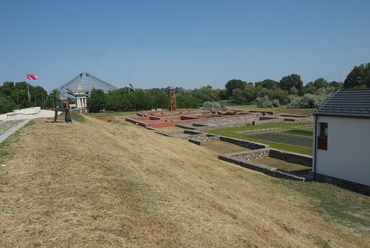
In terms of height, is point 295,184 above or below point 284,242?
below

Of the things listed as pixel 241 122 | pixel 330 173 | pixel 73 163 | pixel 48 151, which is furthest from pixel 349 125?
pixel 241 122

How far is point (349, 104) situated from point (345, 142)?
1.67 meters

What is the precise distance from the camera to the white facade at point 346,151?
10.4m

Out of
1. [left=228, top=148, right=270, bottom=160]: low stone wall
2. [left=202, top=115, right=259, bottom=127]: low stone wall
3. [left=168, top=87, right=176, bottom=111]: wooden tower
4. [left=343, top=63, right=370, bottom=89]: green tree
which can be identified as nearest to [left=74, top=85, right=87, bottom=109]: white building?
[left=168, top=87, right=176, bottom=111]: wooden tower

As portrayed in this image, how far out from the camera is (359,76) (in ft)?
228

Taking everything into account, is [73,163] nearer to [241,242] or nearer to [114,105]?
[241,242]

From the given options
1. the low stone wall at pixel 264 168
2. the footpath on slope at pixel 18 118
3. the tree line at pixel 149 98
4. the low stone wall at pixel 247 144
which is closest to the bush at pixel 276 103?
Result: the tree line at pixel 149 98

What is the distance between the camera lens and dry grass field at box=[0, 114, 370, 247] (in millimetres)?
4266

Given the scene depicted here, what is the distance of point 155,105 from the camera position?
67438 millimetres

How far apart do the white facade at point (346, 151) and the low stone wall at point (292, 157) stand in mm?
3012

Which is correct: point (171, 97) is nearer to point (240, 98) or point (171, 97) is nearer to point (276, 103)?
point (276, 103)

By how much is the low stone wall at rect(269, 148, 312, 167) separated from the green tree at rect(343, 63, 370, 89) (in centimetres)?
6406

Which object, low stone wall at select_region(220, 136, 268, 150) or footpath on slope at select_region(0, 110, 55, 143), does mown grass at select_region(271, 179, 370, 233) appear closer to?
low stone wall at select_region(220, 136, 268, 150)

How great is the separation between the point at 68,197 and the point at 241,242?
11.5ft
